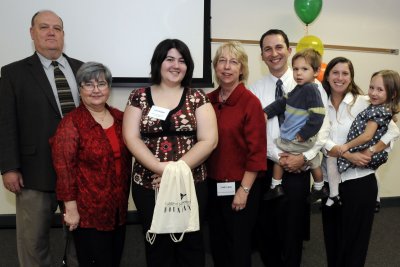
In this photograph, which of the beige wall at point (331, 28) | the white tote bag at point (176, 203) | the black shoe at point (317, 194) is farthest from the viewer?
the beige wall at point (331, 28)

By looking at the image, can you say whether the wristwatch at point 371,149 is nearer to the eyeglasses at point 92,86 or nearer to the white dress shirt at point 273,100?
the white dress shirt at point 273,100

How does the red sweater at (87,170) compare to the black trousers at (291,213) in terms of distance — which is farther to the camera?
the black trousers at (291,213)

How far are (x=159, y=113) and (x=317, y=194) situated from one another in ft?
3.99

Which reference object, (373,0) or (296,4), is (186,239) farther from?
(373,0)

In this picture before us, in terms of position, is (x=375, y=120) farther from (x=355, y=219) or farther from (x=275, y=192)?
(x=275, y=192)

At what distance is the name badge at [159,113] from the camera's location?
1643 millimetres

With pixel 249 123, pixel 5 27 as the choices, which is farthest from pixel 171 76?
pixel 5 27

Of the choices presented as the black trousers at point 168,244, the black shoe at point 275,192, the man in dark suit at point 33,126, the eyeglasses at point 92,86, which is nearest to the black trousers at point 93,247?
the black trousers at point 168,244

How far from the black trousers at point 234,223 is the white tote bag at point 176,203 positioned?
1.08 feet

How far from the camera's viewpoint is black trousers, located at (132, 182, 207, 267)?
1.71m

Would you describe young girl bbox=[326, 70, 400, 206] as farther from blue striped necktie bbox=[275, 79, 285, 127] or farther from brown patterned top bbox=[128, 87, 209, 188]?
brown patterned top bbox=[128, 87, 209, 188]

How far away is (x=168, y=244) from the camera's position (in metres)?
1.76

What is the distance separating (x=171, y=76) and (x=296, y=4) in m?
2.33

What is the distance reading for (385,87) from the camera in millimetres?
2051
